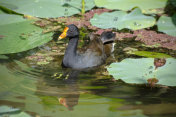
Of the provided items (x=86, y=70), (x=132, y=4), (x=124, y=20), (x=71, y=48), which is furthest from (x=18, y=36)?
(x=132, y=4)

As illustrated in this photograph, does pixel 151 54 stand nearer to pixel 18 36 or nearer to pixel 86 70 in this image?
pixel 86 70

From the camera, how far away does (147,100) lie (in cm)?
350

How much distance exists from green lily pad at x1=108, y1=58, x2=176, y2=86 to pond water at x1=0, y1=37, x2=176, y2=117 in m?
0.17

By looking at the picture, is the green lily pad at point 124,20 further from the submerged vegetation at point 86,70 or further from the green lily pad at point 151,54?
the green lily pad at point 151,54

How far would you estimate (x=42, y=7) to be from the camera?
5.54 metres

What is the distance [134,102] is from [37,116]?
1.08m

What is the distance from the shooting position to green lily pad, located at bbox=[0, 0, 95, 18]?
17.8 feet

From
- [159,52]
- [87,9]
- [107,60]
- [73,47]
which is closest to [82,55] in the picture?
[73,47]

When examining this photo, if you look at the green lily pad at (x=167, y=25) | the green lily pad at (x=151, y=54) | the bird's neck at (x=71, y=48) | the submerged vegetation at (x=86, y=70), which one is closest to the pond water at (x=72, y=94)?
the submerged vegetation at (x=86, y=70)

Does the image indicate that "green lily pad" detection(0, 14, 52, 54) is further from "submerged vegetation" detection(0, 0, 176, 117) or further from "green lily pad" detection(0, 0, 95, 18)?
"green lily pad" detection(0, 0, 95, 18)

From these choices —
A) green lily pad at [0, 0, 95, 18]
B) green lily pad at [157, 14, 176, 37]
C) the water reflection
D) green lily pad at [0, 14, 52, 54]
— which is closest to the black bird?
the water reflection

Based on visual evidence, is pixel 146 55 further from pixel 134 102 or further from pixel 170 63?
pixel 134 102

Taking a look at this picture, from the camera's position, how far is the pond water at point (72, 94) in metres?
3.20

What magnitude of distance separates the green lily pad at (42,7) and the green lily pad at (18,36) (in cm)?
73
